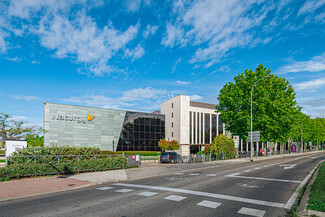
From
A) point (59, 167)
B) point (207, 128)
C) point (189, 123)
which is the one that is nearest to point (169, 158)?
point (59, 167)

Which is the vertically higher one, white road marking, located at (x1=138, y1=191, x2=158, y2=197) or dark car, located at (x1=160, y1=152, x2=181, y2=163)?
white road marking, located at (x1=138, y1=191, x2=158, y2=197)

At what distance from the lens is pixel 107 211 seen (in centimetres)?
602

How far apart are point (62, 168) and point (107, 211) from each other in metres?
8.73

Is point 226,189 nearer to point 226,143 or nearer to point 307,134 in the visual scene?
point 226,143

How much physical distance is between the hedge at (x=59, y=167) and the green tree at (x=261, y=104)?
2018 cm

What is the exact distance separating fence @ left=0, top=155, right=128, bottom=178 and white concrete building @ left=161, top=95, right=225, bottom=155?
3578cm

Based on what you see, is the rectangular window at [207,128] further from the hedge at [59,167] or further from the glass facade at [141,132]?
the hedge at [59,167]

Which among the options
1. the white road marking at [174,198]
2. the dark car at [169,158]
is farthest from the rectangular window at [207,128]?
the white road marking at [174,198]

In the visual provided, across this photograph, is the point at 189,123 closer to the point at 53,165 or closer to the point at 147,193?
the point at 53,165

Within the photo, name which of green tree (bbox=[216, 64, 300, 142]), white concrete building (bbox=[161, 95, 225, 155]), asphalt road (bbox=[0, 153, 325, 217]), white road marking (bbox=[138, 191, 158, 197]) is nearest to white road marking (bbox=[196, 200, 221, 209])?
asphalt road (bbox=[0, 153, 325, 217])

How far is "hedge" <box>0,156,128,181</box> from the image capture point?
37.7 ft

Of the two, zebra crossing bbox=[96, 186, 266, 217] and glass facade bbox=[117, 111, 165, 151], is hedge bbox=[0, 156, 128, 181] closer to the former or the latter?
zebra crossing bbox=[96, 186, 266, 217]

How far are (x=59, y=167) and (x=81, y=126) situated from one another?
1146 inches

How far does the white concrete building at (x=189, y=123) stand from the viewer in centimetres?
5191
